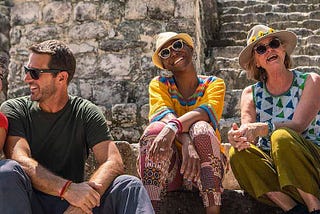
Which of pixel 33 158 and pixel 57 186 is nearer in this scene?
pixel 57 186

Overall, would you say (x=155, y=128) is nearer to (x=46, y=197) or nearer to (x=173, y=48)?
(x=173, y=48)

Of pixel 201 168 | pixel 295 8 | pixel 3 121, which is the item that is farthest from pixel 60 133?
pixel 295 8

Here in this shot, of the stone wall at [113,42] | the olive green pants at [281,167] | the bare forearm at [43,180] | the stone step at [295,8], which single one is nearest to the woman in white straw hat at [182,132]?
the olive green pants at [281,167]

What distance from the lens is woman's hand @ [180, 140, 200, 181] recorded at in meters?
2.87

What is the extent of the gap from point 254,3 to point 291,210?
522 cm

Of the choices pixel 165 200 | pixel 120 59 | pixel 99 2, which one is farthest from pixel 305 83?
pixel 99 2

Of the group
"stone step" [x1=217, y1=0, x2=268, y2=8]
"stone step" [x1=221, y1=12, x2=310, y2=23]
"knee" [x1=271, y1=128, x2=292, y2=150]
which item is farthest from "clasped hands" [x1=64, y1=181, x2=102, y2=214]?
"stone step" [x1=217, y1=0, x2=268, y2=8]

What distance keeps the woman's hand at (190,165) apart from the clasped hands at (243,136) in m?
0.23

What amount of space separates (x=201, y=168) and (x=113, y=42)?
2657mm

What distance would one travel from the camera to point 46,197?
2.68 metres

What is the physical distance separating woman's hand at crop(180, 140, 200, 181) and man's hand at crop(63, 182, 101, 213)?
545mm

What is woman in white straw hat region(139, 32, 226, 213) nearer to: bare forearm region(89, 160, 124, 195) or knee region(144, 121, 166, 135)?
knee region(144, 121, 166, 135)

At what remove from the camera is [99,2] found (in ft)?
17.6

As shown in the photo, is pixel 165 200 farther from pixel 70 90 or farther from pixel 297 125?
pixel 70 90
